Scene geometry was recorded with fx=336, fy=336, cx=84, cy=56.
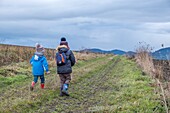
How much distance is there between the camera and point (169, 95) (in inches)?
343

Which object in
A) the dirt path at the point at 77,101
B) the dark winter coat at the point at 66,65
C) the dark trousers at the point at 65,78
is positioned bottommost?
the dirt path at the point at 77,101

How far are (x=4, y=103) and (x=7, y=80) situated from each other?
23.3 ft

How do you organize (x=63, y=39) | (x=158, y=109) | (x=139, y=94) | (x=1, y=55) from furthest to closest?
(x=1, y=55)
(x=63, y=39)
(x=139, y=94)
(x=158, y=109)

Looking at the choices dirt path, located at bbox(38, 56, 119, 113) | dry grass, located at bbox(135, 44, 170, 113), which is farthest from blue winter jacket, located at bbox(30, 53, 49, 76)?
dry grass, located at bbox(135, 44, 170, 113)

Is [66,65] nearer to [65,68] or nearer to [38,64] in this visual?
[65,68]

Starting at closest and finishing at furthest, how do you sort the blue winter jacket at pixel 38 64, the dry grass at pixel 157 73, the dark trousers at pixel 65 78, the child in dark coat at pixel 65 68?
the dry grass at pixel 157 73 < the child in dark coat at pixel 65 68 < the dark trousers at pixel 65 78 < the blue winter jacket at pixel 38 64

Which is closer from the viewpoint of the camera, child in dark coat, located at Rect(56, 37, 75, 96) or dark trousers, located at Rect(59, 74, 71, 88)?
child in dark coat, located at Rect(56, 37, 75, 96)

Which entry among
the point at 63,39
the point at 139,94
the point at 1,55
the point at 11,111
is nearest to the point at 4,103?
the point at 11,111

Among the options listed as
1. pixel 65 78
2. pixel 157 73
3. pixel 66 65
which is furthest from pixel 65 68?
pixel 157 73

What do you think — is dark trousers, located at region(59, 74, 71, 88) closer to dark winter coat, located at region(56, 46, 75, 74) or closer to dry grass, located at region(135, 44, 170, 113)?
dark winter coat, located at region(56, 46, 75, 74)

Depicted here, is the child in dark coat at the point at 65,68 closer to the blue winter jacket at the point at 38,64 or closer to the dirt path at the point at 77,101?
the dirt path at the point at 77,101

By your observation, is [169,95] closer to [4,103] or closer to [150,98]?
[150,98]

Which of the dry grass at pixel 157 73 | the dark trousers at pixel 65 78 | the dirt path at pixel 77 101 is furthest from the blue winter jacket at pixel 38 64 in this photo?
the dry grass at pixel 157 73

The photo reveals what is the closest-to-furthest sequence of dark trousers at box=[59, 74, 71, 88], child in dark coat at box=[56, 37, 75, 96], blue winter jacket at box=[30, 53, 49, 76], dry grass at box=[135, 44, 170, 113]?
dry grass at box=[135, 44, 170, 113]
child in dark coat at box=[56, 37, 75, 96]
dark trousers at box=[59, 74, 71, 88]
blue winter jacket at box=[30, 53, 49, 76]
